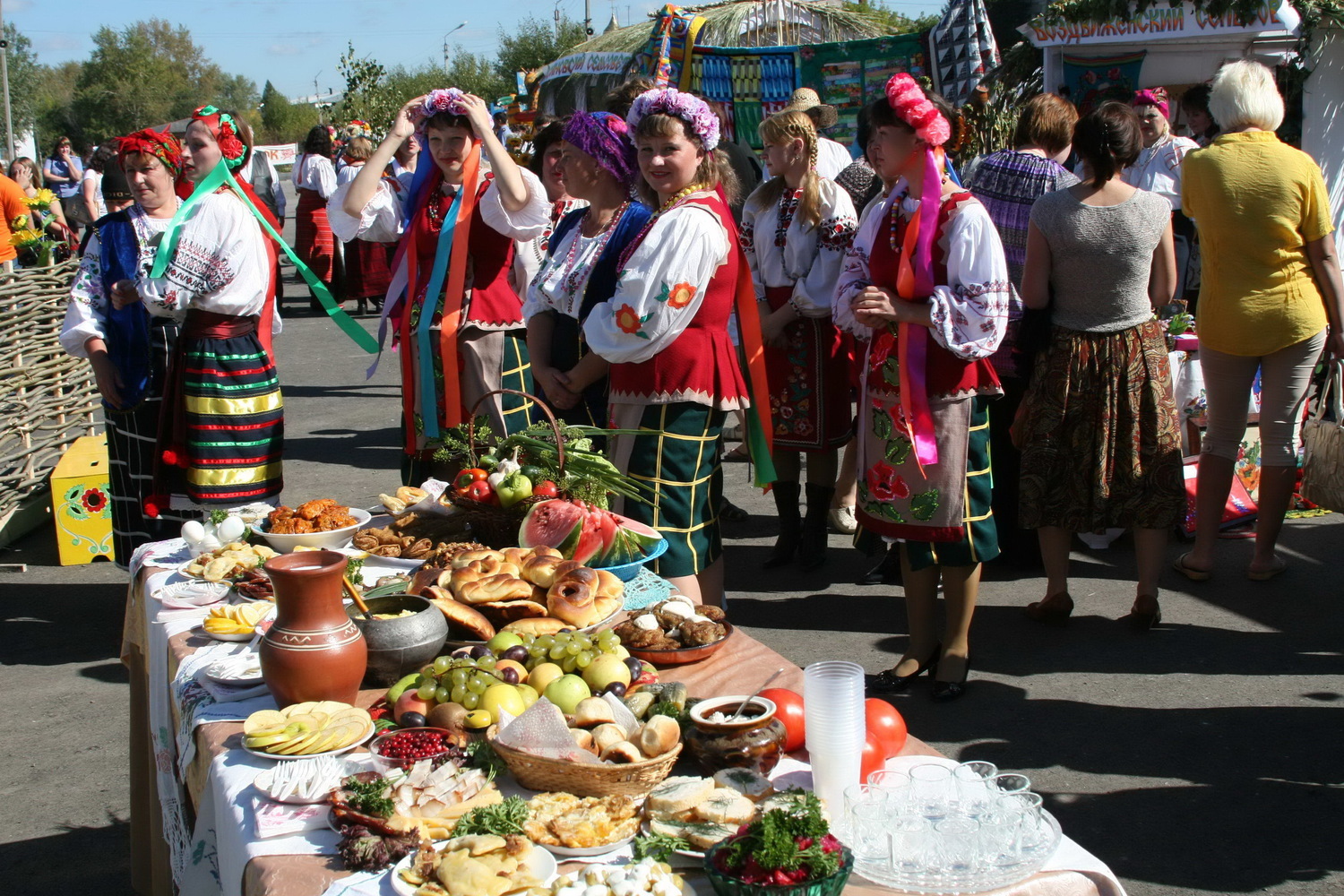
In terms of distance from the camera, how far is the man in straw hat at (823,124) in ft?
20.1

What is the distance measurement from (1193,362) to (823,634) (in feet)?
8.45

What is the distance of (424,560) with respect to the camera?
9.84 ft

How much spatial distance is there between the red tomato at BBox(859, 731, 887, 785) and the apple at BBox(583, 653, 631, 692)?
0.49m

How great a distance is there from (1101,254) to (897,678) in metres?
1.70

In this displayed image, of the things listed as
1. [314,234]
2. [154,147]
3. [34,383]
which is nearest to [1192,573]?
[154,147]

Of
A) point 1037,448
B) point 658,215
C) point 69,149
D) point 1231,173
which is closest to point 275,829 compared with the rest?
point 658,215

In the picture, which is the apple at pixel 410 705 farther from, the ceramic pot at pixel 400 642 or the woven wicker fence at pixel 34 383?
the woven wicker fence at pixel 34 383

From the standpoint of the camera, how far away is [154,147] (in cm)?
439

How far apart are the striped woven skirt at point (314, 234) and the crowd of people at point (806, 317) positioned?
903 centimetres

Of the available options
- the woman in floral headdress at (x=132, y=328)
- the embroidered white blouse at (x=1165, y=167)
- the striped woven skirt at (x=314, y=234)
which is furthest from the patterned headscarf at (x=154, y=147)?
the striped woven skirt at (x=314, y=234)

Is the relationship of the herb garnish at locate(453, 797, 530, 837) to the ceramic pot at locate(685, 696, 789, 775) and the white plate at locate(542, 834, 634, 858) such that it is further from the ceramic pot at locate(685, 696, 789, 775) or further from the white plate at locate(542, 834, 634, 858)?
the ceramic pot at locate(685, 696, 789, 775)

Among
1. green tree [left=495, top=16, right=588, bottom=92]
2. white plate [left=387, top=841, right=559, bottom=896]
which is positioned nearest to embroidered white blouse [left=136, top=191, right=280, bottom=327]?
white plate [left=387, top=841, right=559, bottom=896]

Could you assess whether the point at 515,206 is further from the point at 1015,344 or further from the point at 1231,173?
the point at 1231,173

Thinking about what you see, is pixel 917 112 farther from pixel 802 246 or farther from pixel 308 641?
pixel 308 641
